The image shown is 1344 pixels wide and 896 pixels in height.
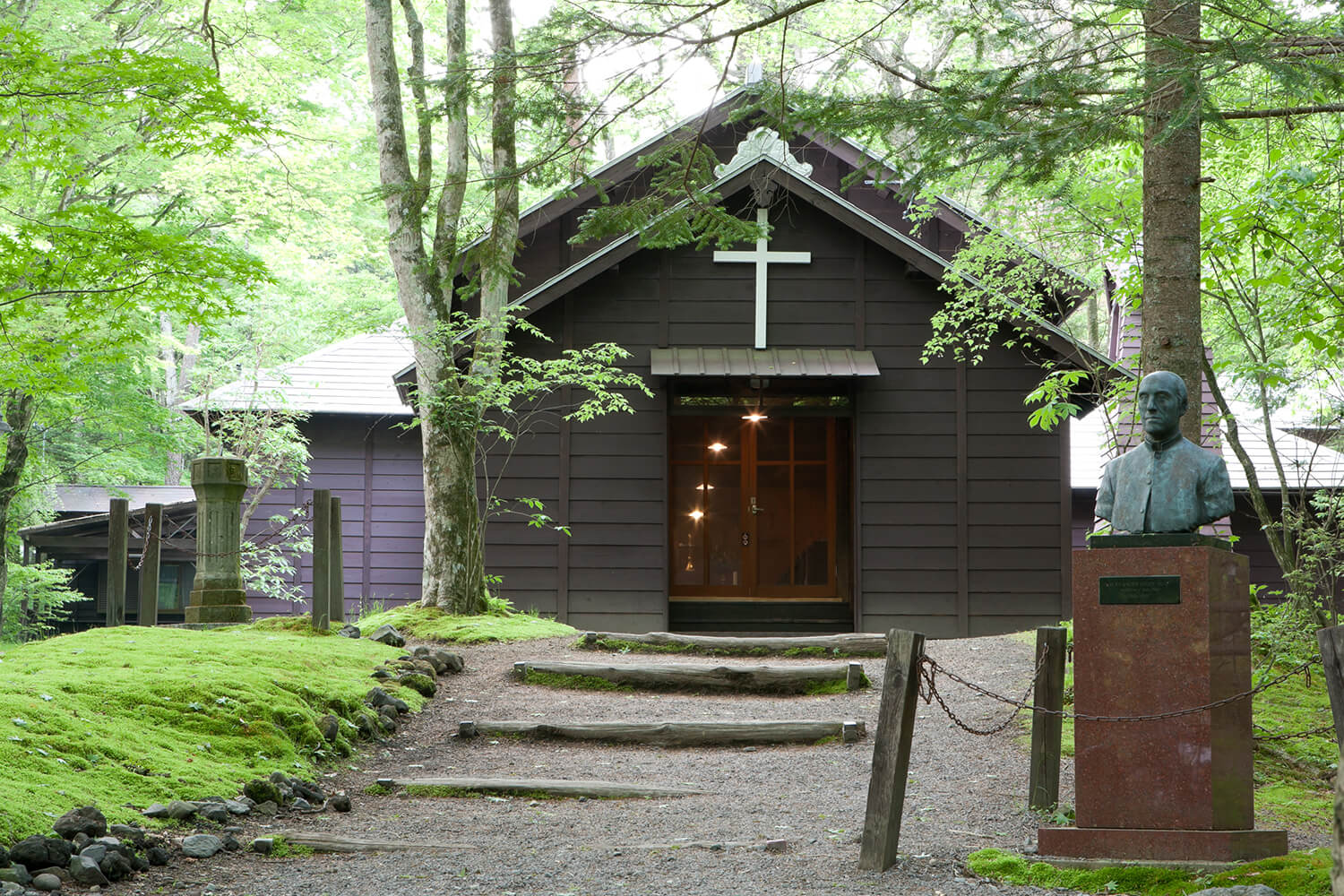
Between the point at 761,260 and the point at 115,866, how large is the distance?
11.0 meters

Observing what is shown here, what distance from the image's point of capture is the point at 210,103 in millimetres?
7734

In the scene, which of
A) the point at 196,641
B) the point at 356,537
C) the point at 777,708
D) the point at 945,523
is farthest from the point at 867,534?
the point at 196,641

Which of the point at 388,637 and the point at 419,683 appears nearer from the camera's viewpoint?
the point at 419,683

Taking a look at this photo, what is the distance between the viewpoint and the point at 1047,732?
6.04m

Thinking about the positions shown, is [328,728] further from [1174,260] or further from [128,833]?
[1174,260]

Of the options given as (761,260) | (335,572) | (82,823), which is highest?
(761,260)

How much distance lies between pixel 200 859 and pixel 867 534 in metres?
10.2

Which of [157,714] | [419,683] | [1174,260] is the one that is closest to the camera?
[157,714]

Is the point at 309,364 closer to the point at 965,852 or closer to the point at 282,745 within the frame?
the point at 282,745

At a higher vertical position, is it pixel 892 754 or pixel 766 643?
pixel 892 754

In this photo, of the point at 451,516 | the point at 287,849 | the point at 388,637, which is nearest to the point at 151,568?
the point at 388,637

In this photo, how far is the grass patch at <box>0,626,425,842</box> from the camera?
17.4 feet

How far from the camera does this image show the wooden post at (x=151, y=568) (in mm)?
10273

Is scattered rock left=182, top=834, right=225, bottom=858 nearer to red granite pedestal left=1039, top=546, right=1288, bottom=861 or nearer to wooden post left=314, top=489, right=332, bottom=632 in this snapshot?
red granite pedestal left=1039, top=546, right=1288, bottom=861
